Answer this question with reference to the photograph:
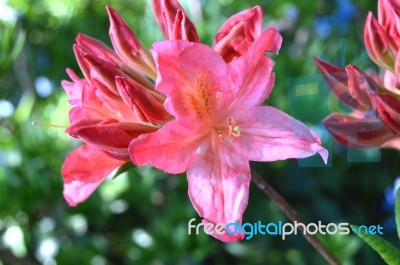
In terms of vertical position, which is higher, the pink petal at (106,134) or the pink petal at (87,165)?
the pink petal at (106,134)

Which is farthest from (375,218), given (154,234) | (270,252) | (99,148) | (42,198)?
(99,148)

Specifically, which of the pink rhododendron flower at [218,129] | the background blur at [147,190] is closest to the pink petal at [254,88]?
the pink rhododendron flower at [218,129]

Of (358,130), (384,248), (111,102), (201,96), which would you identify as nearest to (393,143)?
(358,130)

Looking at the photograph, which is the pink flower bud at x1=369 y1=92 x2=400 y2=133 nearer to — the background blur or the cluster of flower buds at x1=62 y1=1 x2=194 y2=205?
the cluster of flower buds at x1=62 y1=1 x2=194 y2=205

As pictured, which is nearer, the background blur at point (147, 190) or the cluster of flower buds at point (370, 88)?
the cluster of flower buds at point (370, 88)

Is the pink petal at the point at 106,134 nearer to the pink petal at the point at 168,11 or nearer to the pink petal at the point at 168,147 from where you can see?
the pink petal at the point at 168,147

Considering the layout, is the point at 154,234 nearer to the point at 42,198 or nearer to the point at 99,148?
the point at 42,198

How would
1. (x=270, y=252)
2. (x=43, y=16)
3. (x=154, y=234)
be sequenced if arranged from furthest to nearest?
(x=43, y=16)
(x=270, y=252)
(x=154, y=234)
